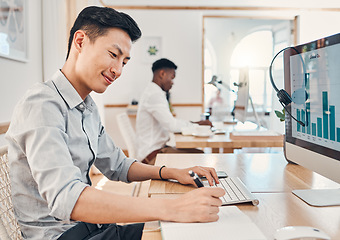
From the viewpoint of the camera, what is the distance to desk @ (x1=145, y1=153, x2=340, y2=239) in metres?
0.86

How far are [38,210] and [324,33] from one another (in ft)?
18.4

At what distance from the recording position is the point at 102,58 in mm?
1084

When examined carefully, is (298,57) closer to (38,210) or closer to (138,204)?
(138,204)

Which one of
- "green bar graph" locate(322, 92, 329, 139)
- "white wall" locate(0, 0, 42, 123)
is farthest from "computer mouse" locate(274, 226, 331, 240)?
"white wall" locate(0, 0, 42, 123)

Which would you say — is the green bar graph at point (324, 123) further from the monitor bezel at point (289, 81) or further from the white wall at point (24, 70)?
the white wall at point (24, 70)

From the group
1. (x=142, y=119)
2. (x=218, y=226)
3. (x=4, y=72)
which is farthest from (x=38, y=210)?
(x=142, y=119)

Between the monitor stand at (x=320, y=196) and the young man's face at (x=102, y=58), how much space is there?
699 millimetres

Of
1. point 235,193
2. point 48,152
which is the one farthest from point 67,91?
point 235,193

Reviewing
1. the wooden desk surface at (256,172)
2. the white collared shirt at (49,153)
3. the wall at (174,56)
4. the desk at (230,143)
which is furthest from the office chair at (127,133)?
the wall at (174,56)

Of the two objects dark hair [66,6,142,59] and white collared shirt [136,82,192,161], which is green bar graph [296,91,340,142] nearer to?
dark hair [66,6,142,59]

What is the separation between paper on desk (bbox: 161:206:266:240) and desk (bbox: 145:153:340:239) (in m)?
0.03

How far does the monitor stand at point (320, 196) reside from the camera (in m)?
0.99

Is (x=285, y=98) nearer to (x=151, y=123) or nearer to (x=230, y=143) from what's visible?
(x=230, y=143)

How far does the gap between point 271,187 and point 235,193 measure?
18cm
